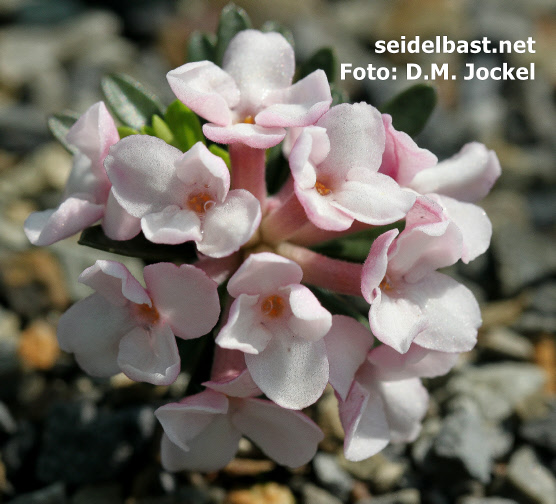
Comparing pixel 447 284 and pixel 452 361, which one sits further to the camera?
pixel 452 361

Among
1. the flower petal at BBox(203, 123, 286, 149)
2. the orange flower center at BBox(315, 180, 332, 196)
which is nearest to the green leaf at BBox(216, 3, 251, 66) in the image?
the flower petal at BBox(203, 123, 286, 149)

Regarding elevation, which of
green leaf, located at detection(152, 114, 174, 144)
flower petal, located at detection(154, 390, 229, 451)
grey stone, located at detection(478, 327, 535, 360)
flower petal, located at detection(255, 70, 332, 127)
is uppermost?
flower petal, located at detection(255, 70, 332, 127)

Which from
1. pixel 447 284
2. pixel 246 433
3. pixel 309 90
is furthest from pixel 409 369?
pixel 309 90

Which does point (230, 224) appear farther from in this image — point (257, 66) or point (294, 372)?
point (257, 66)

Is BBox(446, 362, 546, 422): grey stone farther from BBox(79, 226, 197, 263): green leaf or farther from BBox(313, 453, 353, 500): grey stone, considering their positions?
BBox(79, 226, 197, 263): green leaf

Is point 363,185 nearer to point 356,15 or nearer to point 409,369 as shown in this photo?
point 409,369

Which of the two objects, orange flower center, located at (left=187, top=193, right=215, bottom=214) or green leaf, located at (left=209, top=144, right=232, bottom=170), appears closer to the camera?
orange flower center, located at (left=187, top=193, right=215, bottom=214)

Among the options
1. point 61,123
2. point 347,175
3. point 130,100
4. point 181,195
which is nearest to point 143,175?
point 181,195
